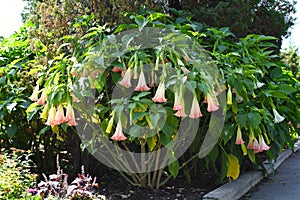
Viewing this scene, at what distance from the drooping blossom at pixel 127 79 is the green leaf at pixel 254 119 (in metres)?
1.08

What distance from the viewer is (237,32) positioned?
5273 millimetres

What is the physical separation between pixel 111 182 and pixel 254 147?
1.53 m

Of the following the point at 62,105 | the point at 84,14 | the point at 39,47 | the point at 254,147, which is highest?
the point at 84,14

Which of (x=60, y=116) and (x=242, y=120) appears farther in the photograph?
(x=242, y=120)

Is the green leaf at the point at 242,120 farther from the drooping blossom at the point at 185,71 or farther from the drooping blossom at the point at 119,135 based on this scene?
the drooping blossom at the point at 119,135

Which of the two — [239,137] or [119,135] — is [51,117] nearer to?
[119,135]

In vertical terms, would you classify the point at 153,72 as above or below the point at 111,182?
above

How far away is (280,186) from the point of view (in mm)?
4535

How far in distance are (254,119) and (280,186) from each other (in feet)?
4.96

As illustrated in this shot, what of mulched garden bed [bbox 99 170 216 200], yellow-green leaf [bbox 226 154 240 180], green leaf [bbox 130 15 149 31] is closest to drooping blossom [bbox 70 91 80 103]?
green leaf [bbox 130 15 149 31]

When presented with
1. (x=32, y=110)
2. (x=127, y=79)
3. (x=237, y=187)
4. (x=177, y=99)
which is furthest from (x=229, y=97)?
(x=32, y=110)

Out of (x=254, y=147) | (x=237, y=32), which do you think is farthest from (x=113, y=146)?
(x=237, y=32)

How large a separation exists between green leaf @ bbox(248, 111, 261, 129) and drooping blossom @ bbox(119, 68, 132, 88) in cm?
108

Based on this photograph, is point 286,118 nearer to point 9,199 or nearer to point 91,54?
point 91,54
